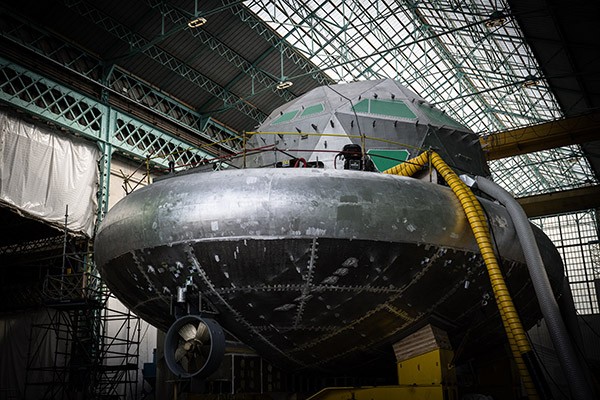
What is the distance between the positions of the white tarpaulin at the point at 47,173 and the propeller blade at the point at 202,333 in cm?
1470

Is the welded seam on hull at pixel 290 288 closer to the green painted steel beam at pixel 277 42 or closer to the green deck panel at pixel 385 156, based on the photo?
the green deck panel at pixel 385 156

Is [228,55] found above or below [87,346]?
above

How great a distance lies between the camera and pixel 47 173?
22.4m

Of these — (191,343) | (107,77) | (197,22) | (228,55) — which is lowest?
(191,343)

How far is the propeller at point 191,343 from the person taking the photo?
8547 millimetres

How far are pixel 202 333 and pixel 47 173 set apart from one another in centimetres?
1606

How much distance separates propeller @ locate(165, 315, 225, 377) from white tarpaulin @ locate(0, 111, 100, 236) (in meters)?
14.5

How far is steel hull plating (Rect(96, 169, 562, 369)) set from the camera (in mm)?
8438

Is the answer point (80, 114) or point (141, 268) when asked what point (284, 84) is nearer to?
point (80, 114)

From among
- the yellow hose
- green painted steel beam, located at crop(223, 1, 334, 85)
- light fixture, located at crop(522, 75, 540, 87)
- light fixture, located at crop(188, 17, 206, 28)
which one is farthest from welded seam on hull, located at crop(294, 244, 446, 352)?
light fixture, located at crop(522, 75, 540, 87)

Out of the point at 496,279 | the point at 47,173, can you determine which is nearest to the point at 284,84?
the point at 47,173

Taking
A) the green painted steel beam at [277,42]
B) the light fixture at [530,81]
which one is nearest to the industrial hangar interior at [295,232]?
the light fixture at [530,81]

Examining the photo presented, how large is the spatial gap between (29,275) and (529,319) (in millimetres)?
27396

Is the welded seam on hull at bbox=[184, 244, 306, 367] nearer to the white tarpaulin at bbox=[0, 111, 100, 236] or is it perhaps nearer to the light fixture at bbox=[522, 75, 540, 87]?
the white tarpaulin at bbox=[0, 111, 100, 236]
